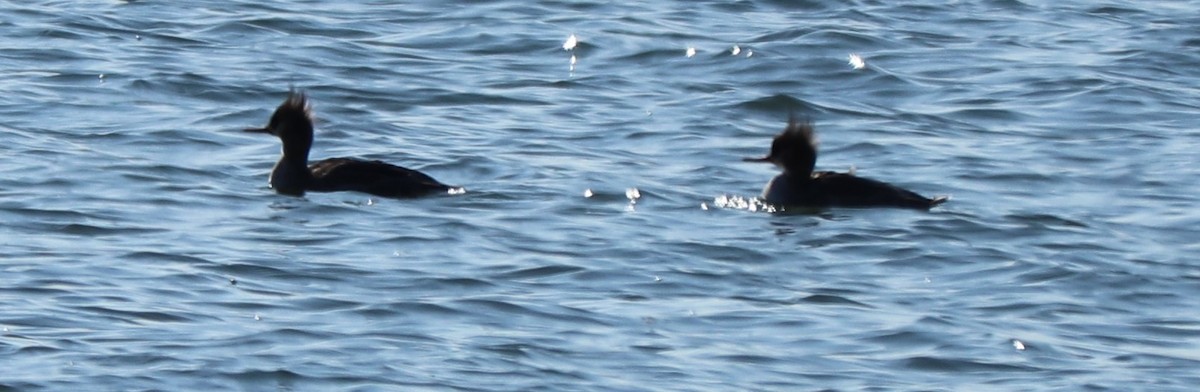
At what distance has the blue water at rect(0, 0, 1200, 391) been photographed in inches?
384

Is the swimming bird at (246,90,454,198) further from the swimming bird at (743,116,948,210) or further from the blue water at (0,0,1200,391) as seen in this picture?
the swimming bird at (743,116,948,210)

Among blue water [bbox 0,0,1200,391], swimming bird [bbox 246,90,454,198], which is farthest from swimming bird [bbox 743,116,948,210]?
swimming bird [bbox 246,90,454,198]

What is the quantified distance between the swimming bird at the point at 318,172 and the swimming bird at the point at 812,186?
5.74 ft

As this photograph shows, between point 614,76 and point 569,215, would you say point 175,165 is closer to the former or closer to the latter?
point 569,215

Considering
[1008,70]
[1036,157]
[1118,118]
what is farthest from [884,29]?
[1036,157]

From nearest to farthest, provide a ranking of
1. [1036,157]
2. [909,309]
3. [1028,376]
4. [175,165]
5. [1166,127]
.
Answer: [1028,376], [909,309], [175,165], [1036,157], [1166,127]

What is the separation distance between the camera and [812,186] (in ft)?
46.2

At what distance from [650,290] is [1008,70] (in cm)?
847

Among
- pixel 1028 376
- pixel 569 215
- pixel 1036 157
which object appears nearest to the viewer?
pixel 1028 376

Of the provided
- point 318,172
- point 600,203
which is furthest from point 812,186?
point 318,172

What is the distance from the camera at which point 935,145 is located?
16109 mm

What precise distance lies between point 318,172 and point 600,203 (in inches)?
60.8

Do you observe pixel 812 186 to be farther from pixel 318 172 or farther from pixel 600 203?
pixel 318 172

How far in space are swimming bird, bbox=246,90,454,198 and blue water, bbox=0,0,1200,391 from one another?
0.11 meters
